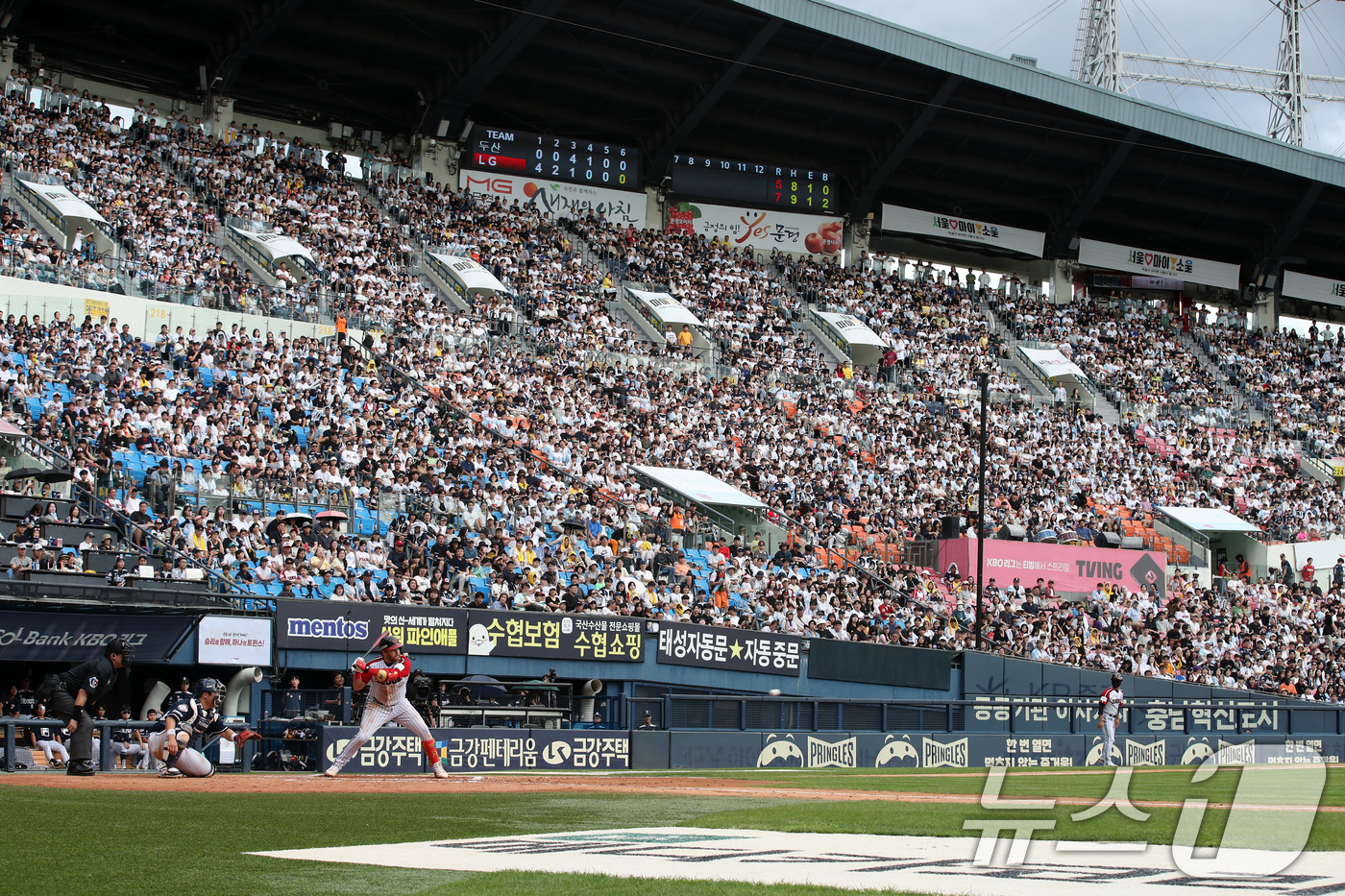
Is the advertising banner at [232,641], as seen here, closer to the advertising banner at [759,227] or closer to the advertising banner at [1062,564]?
the advertising banner at [1062,564]

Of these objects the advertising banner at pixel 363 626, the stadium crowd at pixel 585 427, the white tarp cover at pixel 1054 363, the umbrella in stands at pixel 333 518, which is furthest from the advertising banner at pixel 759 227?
the advertising banner at pixel 363 626

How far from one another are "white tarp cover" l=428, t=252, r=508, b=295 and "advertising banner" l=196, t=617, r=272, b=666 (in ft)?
61.1

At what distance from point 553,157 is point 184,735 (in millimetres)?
36854

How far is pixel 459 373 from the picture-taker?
3341 cm

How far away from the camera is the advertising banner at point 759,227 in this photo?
51.2 meters

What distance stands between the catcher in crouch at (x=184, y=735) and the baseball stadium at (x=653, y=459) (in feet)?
0.19

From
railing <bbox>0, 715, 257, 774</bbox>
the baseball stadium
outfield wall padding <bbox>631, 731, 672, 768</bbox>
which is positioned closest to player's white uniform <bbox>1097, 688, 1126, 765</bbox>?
the baseball stadium

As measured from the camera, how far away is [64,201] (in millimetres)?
32844

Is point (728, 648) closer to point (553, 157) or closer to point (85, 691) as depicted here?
point (85, 691)

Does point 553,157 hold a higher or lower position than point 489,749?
higher

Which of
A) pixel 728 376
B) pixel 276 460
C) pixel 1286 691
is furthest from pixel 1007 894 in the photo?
pixel 728 376

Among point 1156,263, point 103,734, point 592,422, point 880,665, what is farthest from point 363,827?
point 1156,263

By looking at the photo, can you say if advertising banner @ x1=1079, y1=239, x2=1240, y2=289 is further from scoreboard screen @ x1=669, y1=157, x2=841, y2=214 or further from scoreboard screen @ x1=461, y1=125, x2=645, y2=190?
scoreboard screen @ x1=461, y1=125, x2=645, y2=190

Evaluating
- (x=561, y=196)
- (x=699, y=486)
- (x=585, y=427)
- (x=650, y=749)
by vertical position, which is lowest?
(x=650, y=749)
